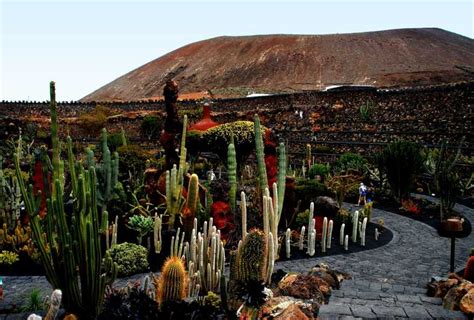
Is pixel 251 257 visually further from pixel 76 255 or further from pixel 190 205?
pixel 190 205

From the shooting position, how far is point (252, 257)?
5.88 metres

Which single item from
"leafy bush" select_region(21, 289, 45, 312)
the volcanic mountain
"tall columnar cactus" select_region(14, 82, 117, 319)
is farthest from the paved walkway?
the volcanic mountain

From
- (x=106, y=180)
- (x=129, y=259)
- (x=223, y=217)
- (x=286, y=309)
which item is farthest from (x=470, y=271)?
(x=106, y=180)

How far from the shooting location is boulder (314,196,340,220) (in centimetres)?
1083

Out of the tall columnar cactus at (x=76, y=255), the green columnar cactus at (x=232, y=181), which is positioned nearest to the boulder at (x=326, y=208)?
the green columnar cactus at (x=232, y=181)

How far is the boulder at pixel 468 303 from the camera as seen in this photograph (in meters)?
5.02

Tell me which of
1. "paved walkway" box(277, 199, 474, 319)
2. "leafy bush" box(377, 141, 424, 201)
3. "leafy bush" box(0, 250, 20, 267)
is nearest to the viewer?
"paved walkway" box(277, 199, 474, 319)

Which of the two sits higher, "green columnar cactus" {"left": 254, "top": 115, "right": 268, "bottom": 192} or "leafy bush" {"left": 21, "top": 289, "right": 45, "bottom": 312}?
"green columnar cactus" {"left": 254, "top": 115, "right": 268, "bottom": 192}

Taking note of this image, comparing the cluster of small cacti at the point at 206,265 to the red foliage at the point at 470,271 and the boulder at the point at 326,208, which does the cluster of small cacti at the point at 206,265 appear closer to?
the red foliage at the point at 470,271

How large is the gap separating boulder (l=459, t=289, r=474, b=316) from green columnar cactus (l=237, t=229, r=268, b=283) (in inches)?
84.3

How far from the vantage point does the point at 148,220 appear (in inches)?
363

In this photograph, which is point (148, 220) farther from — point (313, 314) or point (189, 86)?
point (189, 86)

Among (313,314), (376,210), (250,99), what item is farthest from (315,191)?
(250,99)

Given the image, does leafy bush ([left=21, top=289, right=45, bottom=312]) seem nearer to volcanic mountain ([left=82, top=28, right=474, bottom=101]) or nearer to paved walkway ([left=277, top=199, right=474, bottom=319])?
paved walkway ([left=277, top=199, right=474, bottom=319])
